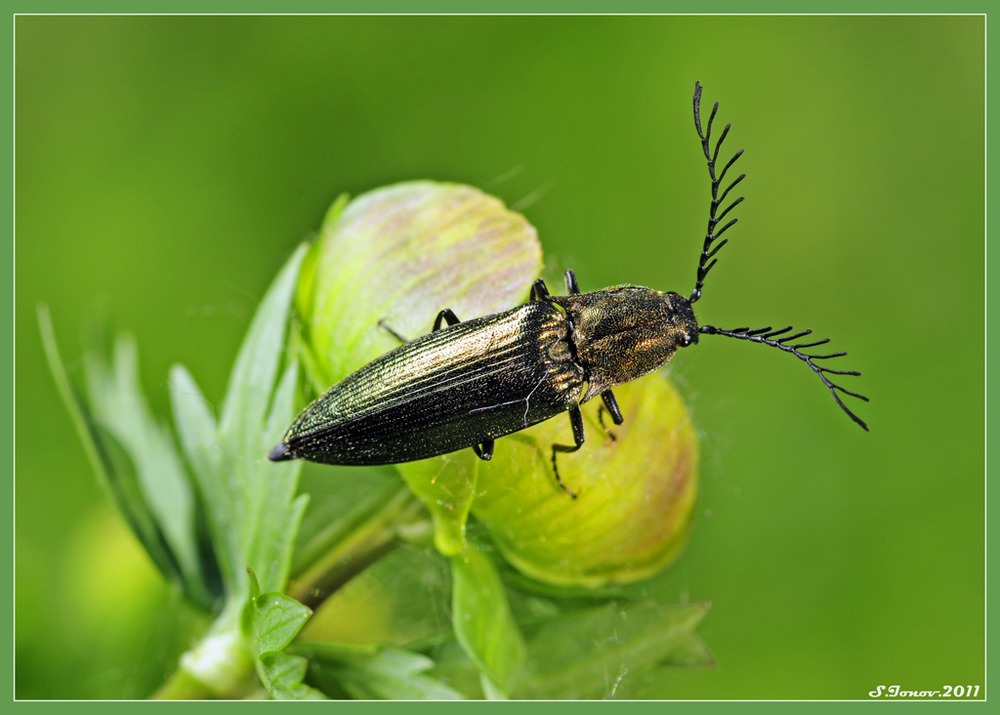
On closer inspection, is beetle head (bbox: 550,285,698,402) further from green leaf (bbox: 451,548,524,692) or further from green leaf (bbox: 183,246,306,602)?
green leaf (bbox: 183,246,306,602)

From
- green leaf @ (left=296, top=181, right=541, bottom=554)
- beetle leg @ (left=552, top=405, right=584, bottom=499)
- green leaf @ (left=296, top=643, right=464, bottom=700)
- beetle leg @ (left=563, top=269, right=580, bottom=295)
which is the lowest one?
green leaf @ (left=296, top=643, right=464, bottom=700)

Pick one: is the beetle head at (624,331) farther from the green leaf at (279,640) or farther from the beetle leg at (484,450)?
the green leaf at (279,640)

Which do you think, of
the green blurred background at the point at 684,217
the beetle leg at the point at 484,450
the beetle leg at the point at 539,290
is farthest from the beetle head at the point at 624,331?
the green blurred background at the point at 684,217

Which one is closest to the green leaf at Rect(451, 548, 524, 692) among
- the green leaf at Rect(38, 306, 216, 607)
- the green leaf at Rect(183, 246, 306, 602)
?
the green leaf at Rect(183, 246, 306, 602)

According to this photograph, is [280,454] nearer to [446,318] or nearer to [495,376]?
[446,318]

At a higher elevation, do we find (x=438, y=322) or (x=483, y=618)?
(x=438, y=322)

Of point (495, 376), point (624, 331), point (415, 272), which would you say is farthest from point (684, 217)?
point (415, 272)
